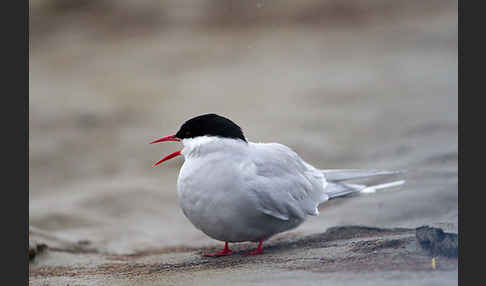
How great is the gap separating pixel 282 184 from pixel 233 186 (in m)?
0.34

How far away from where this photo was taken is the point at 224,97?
5.75 metres

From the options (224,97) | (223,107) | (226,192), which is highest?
(224,97)

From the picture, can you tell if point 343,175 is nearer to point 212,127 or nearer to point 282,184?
point 282,184

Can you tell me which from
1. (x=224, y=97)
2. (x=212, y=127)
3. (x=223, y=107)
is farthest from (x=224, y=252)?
(x=224, y=97)

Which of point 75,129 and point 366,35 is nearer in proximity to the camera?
point 366,35

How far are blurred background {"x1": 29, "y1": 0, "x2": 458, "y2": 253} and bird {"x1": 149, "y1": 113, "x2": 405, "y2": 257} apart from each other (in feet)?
3.01

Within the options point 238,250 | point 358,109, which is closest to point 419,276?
point 238,250

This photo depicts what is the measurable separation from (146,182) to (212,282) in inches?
Answer: 115

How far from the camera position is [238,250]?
411 cm

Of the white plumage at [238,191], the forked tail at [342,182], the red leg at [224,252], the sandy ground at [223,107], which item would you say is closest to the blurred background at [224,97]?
the sandy ground at [223,107]

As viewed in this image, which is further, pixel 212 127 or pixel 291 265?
pixel 212 127

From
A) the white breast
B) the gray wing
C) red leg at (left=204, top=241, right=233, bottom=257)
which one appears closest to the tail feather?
the gray wing

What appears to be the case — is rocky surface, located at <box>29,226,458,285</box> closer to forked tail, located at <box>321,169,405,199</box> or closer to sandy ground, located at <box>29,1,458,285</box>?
forked tail, located at <box>321,169,405,199</box>

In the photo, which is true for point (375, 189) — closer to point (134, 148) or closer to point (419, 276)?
point (419, 276)
